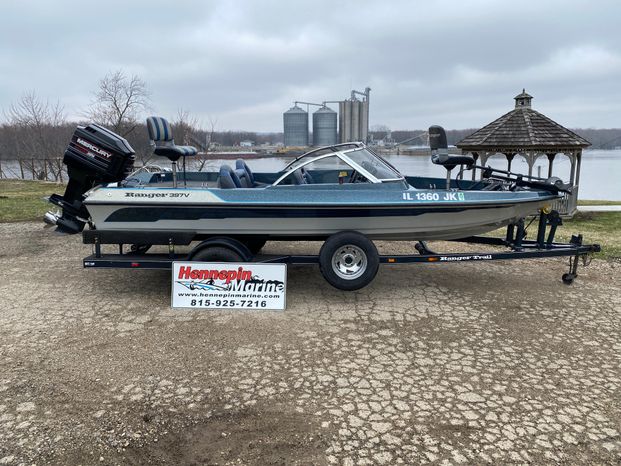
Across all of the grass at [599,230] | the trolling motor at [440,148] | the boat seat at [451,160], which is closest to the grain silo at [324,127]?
the trolling motor at [440,148]

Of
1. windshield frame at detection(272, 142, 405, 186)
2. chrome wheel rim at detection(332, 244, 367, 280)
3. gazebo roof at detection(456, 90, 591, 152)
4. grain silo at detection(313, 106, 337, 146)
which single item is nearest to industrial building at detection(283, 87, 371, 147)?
grain silo at detection(313, 106, 337, 146)

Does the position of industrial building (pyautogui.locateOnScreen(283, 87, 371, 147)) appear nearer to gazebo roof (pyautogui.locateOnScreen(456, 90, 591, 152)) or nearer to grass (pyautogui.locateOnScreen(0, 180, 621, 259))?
grass (pyautogui.locateOnScreen(0, 180, 621, 259))

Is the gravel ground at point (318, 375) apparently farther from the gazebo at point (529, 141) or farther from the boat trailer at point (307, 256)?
the gazebo at point (529, 141)

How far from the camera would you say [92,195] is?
4.79 m

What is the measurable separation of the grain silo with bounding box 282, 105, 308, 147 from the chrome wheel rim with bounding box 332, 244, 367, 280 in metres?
2.98

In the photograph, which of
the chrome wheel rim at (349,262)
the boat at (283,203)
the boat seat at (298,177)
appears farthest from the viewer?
the boat seat at (298,177)

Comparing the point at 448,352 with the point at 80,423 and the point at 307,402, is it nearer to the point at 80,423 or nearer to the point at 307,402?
the point at 307,402

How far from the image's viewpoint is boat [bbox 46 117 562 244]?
4699mm

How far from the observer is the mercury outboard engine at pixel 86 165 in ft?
16.6

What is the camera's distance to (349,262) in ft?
16.0

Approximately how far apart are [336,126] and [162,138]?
327 cm

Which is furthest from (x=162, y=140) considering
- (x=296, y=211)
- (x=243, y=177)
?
(x=296, y=211)

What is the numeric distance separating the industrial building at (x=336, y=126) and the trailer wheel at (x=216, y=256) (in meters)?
2.46

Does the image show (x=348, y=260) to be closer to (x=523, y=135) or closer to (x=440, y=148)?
(x=440, y=148)
